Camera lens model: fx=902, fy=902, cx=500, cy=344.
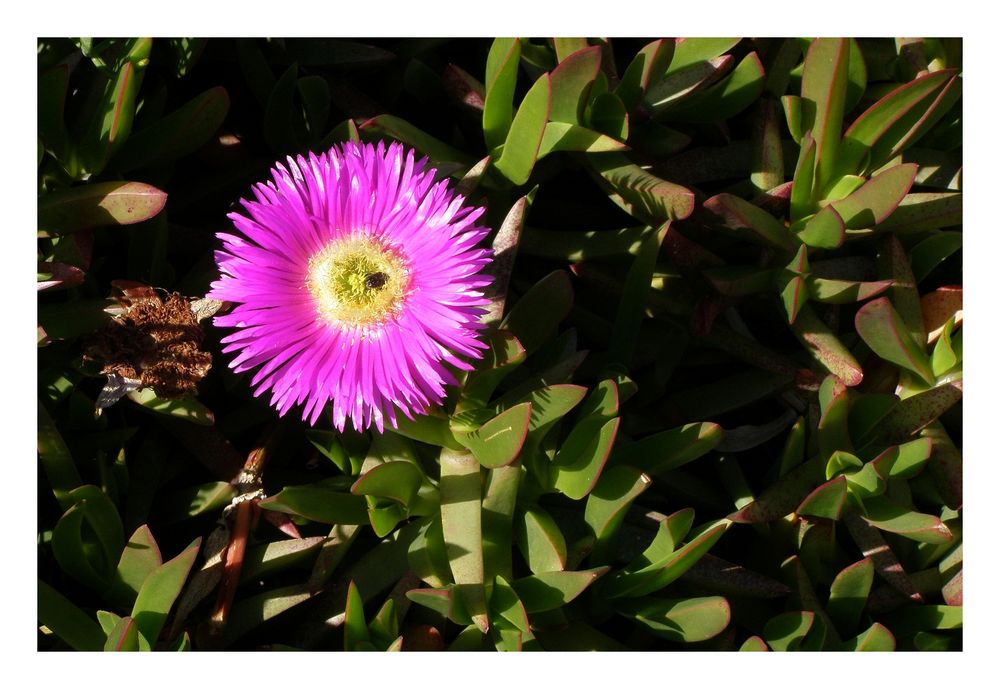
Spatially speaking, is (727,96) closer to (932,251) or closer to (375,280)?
(932,251)

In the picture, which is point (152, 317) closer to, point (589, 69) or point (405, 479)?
point (405, 479)

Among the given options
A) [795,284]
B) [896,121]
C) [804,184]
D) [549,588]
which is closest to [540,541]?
[549,588]

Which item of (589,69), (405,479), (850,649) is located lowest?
(850,649)

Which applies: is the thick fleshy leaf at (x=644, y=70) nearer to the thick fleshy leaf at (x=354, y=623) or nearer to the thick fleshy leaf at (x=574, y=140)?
the thick fleshy leaf at (x=574, y=140)

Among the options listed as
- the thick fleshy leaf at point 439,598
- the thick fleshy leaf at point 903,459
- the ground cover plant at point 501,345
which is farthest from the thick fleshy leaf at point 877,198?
the thick fleshy leaf at point 439,598

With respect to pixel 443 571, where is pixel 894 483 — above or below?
above

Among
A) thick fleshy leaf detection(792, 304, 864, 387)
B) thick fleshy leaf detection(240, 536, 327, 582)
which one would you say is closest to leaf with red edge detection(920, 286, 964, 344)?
thick fleshy leaf detection(792, 304, 864, 387)

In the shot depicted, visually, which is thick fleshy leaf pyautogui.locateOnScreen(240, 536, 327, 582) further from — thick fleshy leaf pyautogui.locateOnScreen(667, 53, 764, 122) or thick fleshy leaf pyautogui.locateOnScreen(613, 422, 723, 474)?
thick fleshy leaf pyautogui.locateOnScreen(667, 53, 764, 122)

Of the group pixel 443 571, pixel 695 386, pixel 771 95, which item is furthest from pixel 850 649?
pixel 771 95

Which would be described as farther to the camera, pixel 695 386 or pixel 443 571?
pixel 695 386
